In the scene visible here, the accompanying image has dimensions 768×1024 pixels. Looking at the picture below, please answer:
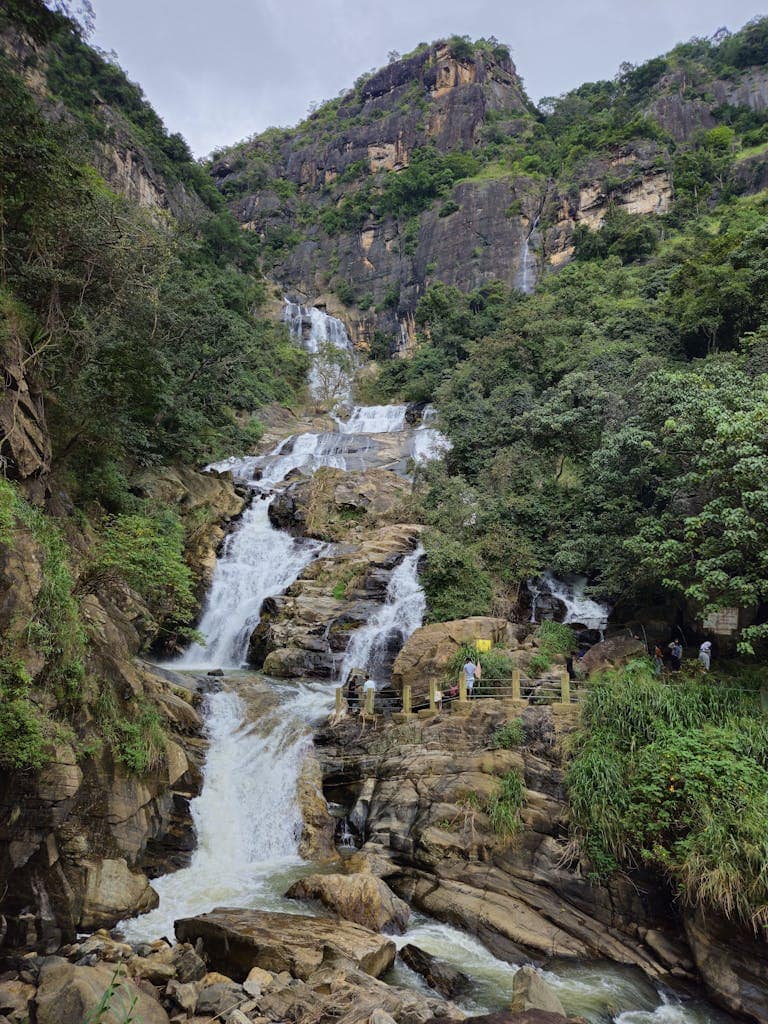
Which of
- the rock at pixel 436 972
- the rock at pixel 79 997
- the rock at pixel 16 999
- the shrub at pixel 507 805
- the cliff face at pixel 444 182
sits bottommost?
the rock at pixel 436 972

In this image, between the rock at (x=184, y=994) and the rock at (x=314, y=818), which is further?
the rock at (x=314, y=818)

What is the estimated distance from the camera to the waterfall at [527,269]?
4907cm

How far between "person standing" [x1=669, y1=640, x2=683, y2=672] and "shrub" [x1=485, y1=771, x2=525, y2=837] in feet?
21.3

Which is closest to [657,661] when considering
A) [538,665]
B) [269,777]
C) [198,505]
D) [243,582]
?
[538,665]

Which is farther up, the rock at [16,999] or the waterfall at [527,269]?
the waterfall at [527,269]

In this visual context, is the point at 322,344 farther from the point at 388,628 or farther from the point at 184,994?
the point at 184,994

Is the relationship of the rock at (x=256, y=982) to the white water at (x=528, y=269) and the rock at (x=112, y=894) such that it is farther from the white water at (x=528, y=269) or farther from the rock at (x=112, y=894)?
the white water at (x=528, y=269)

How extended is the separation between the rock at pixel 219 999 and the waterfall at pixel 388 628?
1104 centimetres

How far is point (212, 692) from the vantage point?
15.1 m

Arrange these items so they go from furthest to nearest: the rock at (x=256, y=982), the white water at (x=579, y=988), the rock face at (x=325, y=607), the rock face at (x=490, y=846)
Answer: the rock face at (x=325, y=607) < the rock face at (x=490, y=846) < the white water at (x=579, y=988) < the rock at (x=256, y=982)

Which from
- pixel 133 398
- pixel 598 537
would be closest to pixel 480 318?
pixel 598 537

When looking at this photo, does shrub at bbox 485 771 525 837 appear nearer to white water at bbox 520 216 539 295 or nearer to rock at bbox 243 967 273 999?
rock at bbox 243 967 273 999

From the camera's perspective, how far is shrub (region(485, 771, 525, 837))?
1011 centimetres

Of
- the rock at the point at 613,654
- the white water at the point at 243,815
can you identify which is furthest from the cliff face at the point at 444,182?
the white water at the point at 243,815
